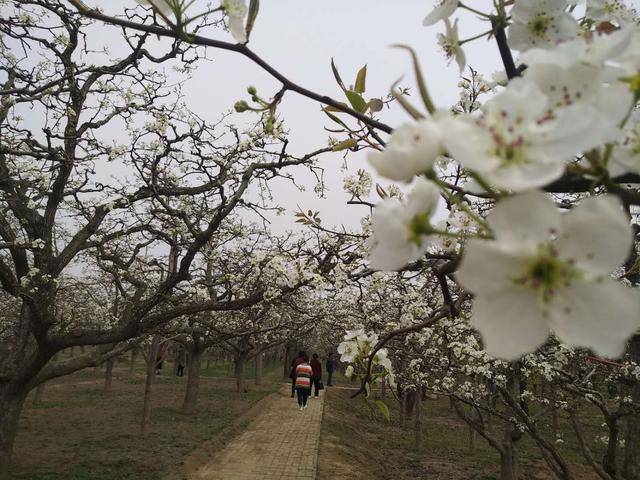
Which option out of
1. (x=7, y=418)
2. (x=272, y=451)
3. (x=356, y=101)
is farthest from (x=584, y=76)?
(x=272, y=451)

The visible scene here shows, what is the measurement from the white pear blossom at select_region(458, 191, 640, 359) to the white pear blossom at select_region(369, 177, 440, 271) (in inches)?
3.5

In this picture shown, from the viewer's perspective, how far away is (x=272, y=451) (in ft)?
31.1

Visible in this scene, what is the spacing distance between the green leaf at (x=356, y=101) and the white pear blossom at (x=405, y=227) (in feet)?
1.53

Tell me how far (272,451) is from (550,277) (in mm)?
10079

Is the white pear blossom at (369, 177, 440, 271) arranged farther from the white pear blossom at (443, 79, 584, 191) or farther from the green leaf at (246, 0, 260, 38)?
the green leaf at (246, 0, 260, 38)

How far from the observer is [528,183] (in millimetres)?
435

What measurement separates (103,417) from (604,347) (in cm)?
1360

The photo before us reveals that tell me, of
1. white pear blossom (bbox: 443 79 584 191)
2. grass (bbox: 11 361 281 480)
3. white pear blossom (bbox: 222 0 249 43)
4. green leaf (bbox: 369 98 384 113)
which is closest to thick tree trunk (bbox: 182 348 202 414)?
grass (bbox: 11 361 281 480)

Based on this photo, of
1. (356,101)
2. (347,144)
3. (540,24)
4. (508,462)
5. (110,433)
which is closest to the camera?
(540,24)

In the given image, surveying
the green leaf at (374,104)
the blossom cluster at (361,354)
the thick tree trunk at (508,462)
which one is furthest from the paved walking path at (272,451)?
the green leaf at (374,104)

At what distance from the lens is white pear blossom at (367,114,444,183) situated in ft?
1.56

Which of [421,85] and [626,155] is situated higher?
[421,85]

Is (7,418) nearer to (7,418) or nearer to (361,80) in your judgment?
(7,418)

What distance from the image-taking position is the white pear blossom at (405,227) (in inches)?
20.9
